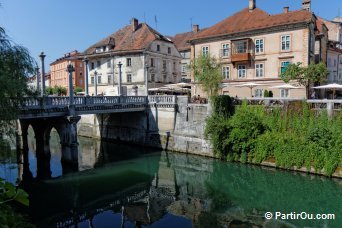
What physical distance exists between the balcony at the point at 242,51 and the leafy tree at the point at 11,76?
27.5 metres

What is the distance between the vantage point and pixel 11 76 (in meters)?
9.85

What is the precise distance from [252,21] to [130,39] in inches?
809

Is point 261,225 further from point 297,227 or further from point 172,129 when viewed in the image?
point 172,129

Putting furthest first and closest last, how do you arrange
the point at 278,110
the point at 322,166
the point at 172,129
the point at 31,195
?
the point at 172,129, the point at 278,110, the point at 322,166, the point at 31,195

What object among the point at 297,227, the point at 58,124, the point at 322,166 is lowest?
the point at 297,227

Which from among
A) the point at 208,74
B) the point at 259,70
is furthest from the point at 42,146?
the point at 259,70

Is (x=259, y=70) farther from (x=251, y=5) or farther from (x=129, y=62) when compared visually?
(x=129, y=62)

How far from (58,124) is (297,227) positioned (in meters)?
18.9

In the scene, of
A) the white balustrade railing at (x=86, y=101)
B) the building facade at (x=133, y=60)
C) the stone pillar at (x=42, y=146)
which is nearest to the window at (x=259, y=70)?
the white balustrade railing at (x=86, y=101)

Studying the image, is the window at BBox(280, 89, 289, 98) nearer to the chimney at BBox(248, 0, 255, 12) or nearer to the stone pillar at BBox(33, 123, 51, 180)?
the chimney at BBox(248, 0, 255, 12)

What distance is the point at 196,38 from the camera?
38.5 meters

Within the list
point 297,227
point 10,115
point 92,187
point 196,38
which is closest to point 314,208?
point 297,227

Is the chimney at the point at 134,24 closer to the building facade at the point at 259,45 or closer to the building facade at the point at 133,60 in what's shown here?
the building facade at the point at 133,60

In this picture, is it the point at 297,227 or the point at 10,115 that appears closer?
the point at 10,115
